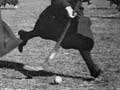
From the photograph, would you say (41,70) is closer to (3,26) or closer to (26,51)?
(3,26)

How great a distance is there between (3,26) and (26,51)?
353 cm

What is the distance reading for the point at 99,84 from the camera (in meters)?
8.91

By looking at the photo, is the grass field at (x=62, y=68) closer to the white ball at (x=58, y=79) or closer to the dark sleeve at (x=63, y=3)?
the white ball at (x=58, y=79)

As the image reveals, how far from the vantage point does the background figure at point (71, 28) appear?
30.1 ft

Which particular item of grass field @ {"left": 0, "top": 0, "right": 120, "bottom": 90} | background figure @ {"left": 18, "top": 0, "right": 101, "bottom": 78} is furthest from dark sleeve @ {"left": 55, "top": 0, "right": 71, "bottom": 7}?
grass field @ {"left": 0, "top": 0, "right": 120, "bottom": 90}

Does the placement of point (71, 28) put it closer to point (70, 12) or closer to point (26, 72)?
point (70, 12)

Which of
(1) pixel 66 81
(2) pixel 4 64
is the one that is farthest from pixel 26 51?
(1) pixel 66 81

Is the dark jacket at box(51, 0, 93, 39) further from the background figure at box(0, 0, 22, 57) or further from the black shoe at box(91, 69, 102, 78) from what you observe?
the background figure at box(0, 0, 22, 57)

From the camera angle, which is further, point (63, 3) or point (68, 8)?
point (63, 3)

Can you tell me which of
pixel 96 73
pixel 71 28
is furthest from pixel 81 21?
pixel 96 73

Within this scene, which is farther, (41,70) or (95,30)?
(95,30)

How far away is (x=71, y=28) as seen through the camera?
936 cm

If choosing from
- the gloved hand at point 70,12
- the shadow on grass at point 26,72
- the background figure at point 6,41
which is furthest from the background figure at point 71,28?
the background figure at point 6,41

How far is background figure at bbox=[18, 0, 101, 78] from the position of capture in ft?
30.1
